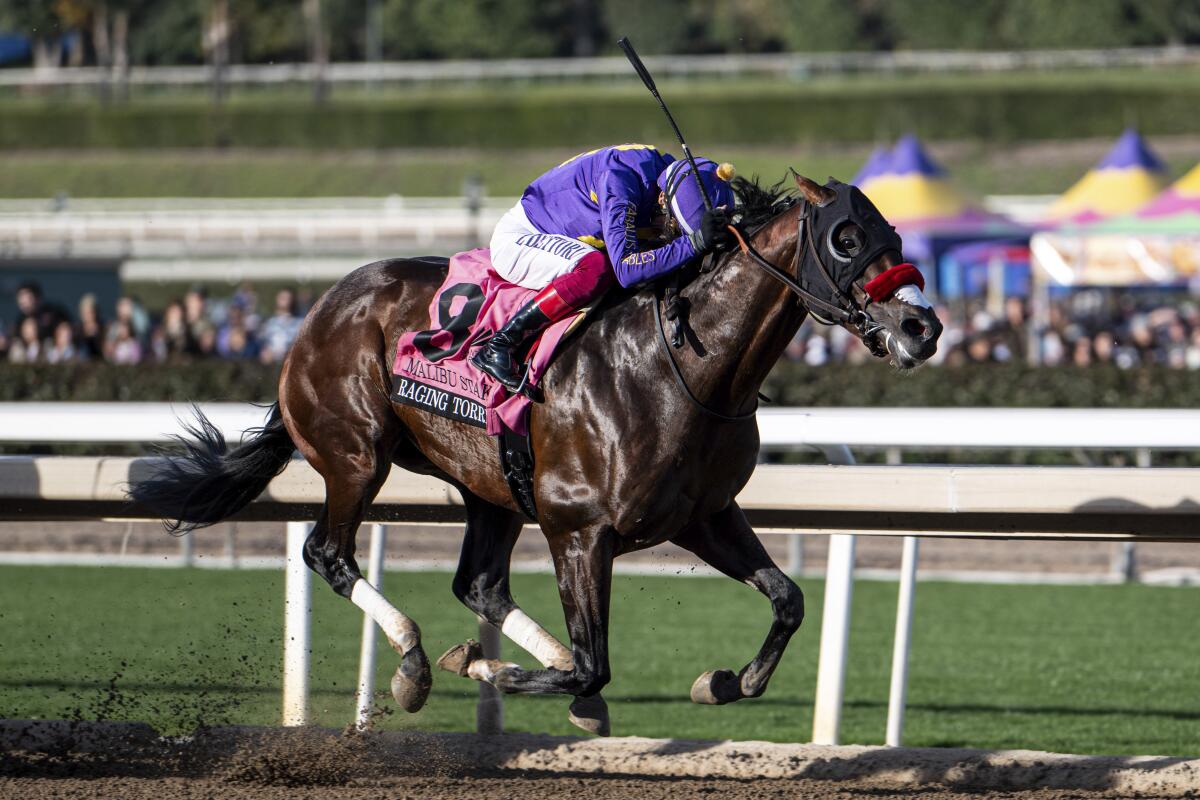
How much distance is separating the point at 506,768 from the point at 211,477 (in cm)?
120

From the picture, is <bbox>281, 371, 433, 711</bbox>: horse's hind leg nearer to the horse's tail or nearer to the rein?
the horse's tail

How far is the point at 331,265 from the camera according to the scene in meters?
26.9

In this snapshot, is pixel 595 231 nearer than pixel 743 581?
No

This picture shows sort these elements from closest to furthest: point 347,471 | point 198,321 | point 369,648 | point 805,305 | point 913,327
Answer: point 913,327 < point 805,305 < point 347,471 < point 369,648 < point 198,321

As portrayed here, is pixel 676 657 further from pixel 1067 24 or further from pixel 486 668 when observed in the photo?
pixel 1067 24

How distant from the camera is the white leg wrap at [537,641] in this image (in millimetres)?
4203

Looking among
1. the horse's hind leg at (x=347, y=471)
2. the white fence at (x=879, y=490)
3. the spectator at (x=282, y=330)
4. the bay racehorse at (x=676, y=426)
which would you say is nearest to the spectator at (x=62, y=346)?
the spectator at (x=282, y=330)

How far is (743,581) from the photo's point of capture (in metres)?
4.20

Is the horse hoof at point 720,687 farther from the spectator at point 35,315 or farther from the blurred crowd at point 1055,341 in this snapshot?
the spectator at point 35,315

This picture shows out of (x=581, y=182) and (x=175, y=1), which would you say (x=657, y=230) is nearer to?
(x=581, y=182)

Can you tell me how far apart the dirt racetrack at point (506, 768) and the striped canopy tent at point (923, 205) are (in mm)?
13127

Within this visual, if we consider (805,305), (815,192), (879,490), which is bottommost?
(879,490)

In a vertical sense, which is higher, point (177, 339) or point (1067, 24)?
point (1067, 24)

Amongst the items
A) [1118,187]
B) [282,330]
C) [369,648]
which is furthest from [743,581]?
[1118,187]
